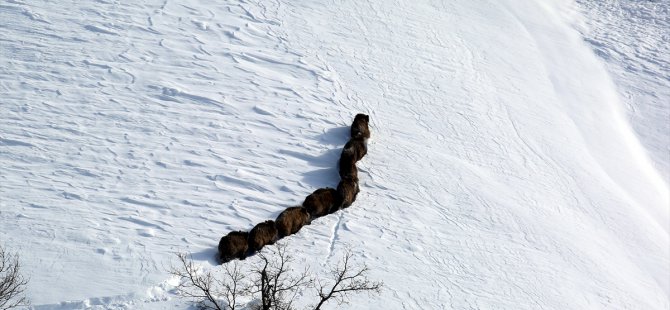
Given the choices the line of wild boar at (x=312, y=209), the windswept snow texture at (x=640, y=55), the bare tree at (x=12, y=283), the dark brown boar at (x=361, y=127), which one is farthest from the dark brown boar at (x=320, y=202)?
the windswept snow texture at (x=640, y=55)

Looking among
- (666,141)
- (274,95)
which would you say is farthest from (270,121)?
(666,141)

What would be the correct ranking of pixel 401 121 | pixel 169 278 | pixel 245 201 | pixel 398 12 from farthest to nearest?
1. pixel 398 12
2. pixel 401 121
3. pixel 245 201
4. pixel 169 278

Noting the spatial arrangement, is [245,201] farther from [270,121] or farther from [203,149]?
[270,121]

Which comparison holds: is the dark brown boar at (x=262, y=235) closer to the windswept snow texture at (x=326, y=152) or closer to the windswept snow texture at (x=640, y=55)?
the windswept snow texture at (x=326, y=152)

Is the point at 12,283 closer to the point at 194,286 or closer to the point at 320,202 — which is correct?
the point at 194,286

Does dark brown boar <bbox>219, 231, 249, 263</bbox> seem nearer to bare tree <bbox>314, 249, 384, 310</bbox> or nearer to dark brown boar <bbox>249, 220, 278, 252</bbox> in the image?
dark brown boar <bbox>249, 220, 278, 252</bbox>

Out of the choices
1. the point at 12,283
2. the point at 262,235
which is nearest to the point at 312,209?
the point at 262,235
